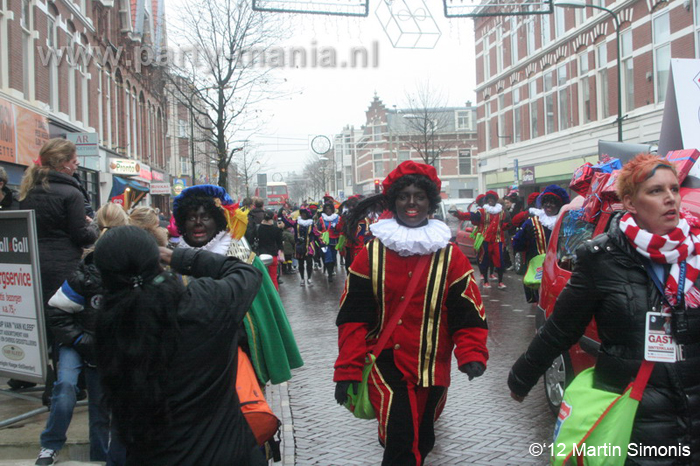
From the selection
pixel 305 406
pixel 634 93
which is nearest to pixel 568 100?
pixel 634 93

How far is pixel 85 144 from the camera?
1254 cm

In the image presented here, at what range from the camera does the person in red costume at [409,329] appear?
3.37 m

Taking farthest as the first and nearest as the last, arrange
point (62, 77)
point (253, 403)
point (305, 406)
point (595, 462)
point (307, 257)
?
point (62, 77), point (307, 257), point (305, 406), point (253, 403), point (595, 462)

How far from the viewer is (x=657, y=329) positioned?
2.49 m

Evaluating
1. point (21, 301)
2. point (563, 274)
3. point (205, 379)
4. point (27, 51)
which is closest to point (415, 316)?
point (205, 379)

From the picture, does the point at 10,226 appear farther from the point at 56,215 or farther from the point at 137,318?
the point at 137,318

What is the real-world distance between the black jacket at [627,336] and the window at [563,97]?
99.4 feet

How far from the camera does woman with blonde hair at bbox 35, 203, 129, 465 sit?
3.85m

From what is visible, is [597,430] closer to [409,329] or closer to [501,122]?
[409,329]

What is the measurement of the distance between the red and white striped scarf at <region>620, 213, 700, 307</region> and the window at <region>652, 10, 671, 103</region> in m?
23.4

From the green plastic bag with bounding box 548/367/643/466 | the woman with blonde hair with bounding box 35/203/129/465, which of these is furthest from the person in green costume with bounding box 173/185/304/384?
the green plastic bag with bounding box 548/367/643/466

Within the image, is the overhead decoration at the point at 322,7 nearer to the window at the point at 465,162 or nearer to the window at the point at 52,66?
A: the window at the point at 52,66

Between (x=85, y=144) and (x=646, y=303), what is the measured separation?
1171 centimetres

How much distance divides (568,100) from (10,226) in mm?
29107
